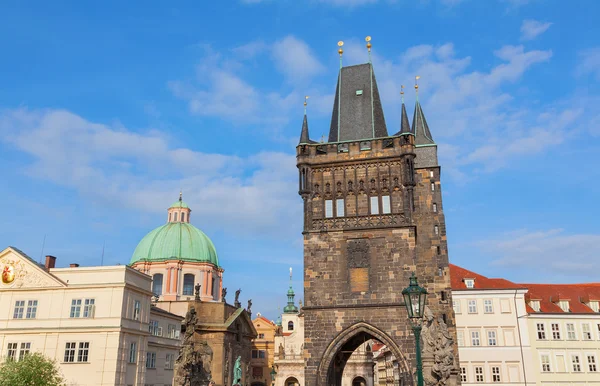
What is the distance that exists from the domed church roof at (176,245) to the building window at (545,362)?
33.0 metres

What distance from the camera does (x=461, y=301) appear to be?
4347 cm

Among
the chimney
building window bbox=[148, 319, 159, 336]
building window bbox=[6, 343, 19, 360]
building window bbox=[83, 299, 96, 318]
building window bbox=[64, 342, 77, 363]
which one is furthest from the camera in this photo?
building window bbox=[148, 319, 159, 336]

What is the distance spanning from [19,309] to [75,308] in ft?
11.7

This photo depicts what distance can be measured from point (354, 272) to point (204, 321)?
938 inches

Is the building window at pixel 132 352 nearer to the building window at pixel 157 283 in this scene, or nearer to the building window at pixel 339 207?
the building window at pixel 339 207

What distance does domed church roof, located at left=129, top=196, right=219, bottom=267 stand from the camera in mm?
56906

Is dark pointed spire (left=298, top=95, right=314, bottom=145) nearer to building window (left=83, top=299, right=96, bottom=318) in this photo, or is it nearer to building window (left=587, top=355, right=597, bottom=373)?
building window (left=83, top=299, right=96, bottom=318)

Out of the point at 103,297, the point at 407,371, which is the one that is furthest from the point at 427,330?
the point at 103,297

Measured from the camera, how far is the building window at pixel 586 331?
42969mm

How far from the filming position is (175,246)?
5712cm

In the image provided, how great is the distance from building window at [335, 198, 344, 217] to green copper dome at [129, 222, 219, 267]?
85.6 feet

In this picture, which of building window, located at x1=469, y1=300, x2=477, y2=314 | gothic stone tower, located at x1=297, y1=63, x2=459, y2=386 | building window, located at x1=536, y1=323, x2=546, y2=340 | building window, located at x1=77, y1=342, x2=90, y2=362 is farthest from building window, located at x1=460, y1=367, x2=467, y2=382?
building window, located at x1=77, y1=342, x2=90, y2=362

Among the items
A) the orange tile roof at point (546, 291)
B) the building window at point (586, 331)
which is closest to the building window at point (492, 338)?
the orange tile roof at point (546, 291)

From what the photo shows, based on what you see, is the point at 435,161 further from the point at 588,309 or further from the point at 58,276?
the point at 58,276
